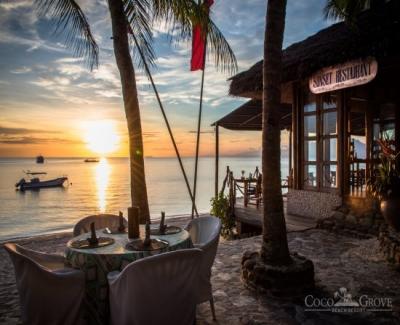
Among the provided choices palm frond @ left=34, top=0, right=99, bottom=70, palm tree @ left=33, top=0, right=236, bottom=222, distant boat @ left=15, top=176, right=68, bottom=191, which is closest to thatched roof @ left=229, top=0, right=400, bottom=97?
palm tree @ left=33, top=0, right=236, bottom=222

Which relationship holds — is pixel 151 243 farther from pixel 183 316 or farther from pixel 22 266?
pixel 22 266

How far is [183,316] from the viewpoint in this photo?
2.28 metres

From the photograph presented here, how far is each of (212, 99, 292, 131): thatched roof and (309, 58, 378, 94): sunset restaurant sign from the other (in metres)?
3.06

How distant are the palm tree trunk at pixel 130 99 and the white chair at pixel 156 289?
3.48 meters

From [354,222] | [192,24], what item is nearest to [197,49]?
[192,24]

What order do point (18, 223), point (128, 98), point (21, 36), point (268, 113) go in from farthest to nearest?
point (18, 223) → point (21, 36) → point (128, 98) → point (268, 113)

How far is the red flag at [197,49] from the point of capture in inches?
269

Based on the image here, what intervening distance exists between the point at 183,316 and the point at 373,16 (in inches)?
265

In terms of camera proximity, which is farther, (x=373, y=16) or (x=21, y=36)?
(x=21, y=36)

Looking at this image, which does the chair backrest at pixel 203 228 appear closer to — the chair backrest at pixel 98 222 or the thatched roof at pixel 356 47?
the chair backrest at pixel 98 222

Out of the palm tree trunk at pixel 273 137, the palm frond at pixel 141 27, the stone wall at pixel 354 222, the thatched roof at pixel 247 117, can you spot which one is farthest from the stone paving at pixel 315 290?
the thatched roof at pixel 247 117

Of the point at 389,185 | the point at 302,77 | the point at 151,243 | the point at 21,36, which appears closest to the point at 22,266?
the point at 151,243

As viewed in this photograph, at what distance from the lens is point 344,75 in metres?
6.07

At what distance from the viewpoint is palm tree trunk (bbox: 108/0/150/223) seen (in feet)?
17.7
